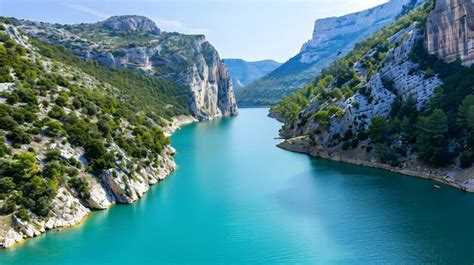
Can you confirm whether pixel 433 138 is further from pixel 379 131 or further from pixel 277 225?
pixel 277 225

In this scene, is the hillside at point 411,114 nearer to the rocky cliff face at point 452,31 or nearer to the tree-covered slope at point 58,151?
the rocky cliff face at point 452,31

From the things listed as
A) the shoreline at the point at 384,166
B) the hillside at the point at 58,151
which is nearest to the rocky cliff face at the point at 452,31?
the shoreline at the point at 384,166

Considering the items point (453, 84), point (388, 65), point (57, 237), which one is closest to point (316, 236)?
point (57, 237)

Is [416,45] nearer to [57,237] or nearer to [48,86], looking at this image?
[48,86]

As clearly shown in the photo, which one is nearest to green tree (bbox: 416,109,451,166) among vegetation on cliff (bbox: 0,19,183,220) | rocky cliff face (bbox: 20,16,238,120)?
vegetation on cliff (bbox: 0,19,183,220)

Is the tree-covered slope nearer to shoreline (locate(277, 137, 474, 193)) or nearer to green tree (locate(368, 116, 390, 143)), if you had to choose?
shoreline (locate(277, 137, 474, 193))

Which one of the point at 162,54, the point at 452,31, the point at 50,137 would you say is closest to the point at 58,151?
the point at 50,137
